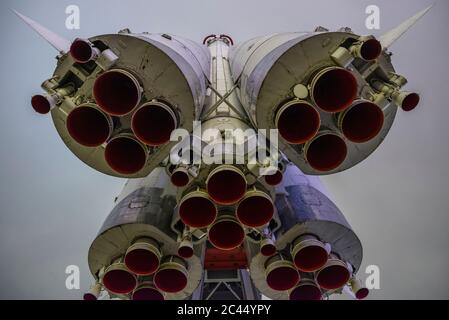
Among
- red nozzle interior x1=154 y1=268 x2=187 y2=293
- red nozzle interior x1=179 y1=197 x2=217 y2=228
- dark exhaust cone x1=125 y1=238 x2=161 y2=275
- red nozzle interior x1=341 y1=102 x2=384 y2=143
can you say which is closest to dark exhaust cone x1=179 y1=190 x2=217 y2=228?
red nozzle interior x1=179 y1=197 x2=217 y2=228

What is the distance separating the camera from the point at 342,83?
3.95m

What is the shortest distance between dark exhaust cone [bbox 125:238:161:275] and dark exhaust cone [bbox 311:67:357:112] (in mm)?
3271

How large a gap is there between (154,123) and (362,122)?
8.65 ft

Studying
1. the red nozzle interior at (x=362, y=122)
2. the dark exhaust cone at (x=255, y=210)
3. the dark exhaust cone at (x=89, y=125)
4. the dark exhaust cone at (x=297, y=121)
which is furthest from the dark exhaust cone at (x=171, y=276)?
the red nozzle interior at (x=362, y=122)

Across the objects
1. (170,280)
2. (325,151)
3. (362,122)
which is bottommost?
(170,280)

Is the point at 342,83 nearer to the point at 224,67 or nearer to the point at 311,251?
the point at 311,251

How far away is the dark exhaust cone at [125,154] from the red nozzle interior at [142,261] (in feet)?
4.91

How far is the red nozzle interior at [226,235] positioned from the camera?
15.1 ft

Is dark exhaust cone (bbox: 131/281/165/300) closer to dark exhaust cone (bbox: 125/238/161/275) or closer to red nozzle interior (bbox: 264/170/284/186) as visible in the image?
dark exhaust cone (bbox: 125/238/161/275)

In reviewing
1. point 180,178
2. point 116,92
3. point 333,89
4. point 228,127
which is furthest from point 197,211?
point 333,89

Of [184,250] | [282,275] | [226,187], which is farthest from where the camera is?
[282,275]

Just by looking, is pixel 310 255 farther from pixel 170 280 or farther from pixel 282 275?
pixel 170 280

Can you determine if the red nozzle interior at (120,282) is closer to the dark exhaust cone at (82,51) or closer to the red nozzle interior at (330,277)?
the red nozzle interior at (330,277)

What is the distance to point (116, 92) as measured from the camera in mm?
4121
